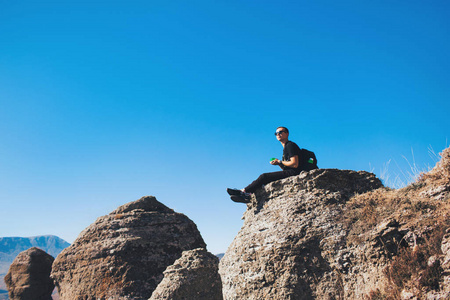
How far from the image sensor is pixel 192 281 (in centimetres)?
879

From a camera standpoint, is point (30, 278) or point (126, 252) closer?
point (126, 252)

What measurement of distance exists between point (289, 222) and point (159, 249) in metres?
8.29

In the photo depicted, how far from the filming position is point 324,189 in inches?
272

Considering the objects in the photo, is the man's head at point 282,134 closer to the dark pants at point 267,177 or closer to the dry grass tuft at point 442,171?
the dark pants at point 267,177

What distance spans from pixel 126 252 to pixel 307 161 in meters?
8.87

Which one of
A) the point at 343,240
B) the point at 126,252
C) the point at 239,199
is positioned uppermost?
the point at 239,199

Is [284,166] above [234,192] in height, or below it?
above

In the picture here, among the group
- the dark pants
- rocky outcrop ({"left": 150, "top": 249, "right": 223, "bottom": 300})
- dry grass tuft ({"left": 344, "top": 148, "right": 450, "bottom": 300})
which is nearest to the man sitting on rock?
the dark pants

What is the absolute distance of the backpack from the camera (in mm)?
7500

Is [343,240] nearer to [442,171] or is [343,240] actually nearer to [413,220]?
[413,220]

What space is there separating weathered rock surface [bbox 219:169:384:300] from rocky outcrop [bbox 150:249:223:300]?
5.04 feet

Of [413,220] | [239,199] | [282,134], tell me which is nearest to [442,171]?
[413,220]

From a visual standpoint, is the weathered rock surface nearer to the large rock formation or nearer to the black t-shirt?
the large rock formation

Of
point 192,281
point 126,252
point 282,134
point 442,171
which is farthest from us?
point 126,252
